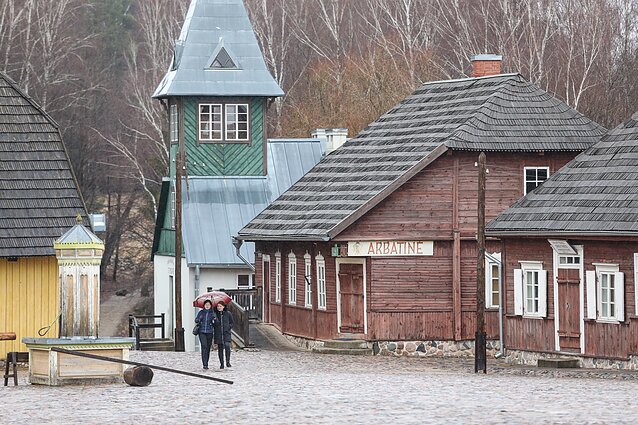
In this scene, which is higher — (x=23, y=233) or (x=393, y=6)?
(x=393, y=6)

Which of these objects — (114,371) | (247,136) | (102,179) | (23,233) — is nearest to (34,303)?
(23,233)

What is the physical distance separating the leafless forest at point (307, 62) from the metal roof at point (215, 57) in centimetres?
900

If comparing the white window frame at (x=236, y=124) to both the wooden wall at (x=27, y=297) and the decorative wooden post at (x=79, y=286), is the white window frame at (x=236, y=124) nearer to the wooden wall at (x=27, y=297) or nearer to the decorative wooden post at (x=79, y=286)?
the wooden wall at (x=27, y=297)

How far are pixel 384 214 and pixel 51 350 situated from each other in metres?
15.4

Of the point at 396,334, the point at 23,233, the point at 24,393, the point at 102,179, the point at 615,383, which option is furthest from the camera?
the point at 102,179

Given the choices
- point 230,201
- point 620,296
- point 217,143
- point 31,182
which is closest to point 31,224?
point 31,182

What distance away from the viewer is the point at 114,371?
1155 inches

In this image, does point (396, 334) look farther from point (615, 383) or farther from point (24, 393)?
point (24, 393)

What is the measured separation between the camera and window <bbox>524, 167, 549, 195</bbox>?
43.5 meters

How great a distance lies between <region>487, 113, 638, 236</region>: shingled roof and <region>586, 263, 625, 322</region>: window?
0.98 metres

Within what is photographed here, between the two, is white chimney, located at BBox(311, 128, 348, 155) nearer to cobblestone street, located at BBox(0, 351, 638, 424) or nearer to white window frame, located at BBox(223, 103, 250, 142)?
white window frame, located at BBox(223, 103, 250, 142)

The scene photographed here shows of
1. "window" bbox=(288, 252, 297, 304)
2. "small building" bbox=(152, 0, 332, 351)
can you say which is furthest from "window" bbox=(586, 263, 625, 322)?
"small building" bbox=(152, 0, 332, 351)

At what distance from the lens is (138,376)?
2869cm

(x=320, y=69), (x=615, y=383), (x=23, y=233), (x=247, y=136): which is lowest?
(x=615, y=383)
